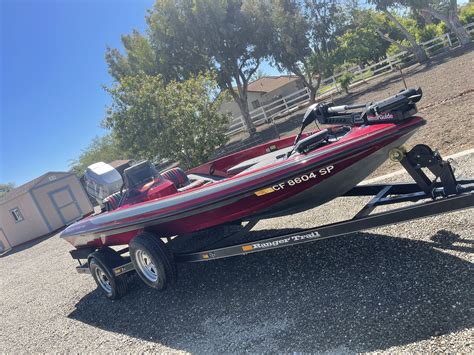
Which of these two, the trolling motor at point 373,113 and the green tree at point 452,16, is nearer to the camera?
the trolling motor at point 373,113

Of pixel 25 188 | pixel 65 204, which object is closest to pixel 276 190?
pixel 65 204

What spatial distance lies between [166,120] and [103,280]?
8563mm

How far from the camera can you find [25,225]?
19.9 metres

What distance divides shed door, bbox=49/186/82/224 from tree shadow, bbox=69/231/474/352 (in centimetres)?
1686

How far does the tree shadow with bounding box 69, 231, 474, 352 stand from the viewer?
2.79 m

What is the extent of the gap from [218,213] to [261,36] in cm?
2155

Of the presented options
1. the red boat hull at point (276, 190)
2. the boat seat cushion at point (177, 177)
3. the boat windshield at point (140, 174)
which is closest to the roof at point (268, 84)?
the boat seat cushion at point (177, 177)

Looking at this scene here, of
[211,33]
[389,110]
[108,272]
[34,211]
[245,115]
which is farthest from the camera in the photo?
[245,115]

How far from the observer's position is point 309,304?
3.44m

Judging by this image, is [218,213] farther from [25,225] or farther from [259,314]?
[25,225]

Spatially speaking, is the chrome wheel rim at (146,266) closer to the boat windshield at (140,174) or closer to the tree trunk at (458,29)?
the boat windshield at (140,174)

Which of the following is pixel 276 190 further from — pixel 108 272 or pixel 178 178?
pixel 108 272

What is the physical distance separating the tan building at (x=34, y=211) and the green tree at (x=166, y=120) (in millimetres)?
7739

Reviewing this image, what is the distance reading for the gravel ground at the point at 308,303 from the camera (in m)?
2.78
